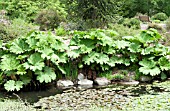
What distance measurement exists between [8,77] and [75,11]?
20.1 ft

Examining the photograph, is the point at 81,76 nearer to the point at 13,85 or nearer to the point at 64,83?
the point at 64,83

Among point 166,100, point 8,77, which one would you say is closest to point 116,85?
point 166,100

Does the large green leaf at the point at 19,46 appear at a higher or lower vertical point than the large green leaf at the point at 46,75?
higher

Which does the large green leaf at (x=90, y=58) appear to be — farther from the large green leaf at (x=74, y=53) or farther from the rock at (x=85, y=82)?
the rock at (x=85, y=82)

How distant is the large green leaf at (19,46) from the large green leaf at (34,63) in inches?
12.0

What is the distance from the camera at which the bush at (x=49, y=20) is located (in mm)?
14633

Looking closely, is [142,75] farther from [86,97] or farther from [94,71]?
[86,97]

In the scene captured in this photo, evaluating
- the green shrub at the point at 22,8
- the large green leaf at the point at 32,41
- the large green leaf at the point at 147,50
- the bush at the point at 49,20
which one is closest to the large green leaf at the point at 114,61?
the large green leaf at the point at 147,50

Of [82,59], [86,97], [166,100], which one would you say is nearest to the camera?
[166,100]

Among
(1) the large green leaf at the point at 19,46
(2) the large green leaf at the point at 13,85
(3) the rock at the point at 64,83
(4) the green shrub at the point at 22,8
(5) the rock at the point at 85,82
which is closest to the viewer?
(2) the large green leaf at the point at 13,85

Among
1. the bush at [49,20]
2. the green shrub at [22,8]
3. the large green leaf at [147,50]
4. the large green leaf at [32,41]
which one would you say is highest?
the green shrub at [22,8]

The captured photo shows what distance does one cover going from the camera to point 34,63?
8.52m

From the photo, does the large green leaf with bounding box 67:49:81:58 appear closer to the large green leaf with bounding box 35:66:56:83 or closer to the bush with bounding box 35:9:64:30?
the large green leaf with bounding box 35:66:56:83

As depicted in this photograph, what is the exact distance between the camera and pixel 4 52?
29.0 ft
